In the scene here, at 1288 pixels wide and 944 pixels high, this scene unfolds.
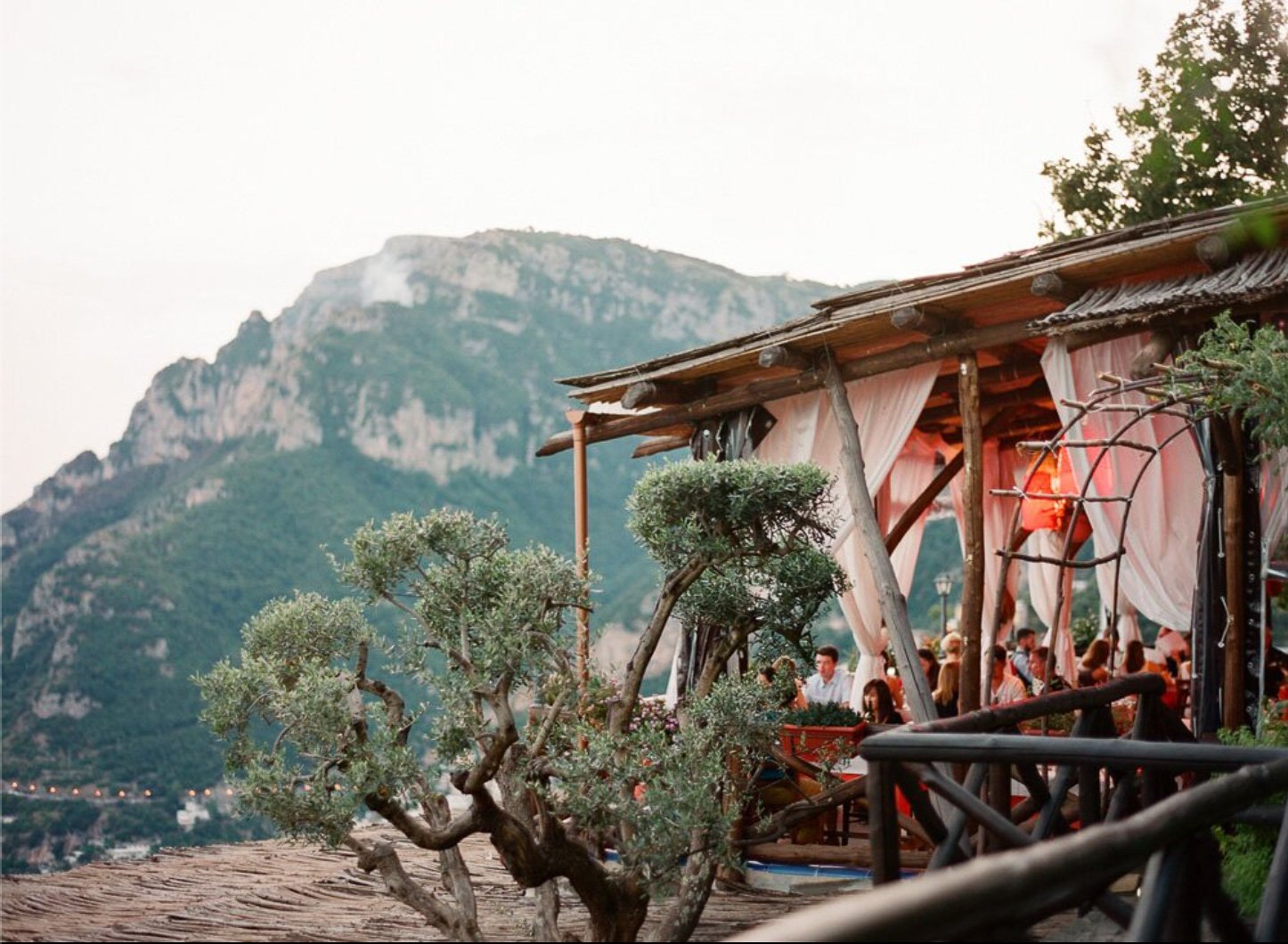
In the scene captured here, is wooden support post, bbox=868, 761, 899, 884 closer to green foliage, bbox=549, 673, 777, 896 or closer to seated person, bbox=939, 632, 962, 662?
green foliage, bbox=549, 673, 777, 896

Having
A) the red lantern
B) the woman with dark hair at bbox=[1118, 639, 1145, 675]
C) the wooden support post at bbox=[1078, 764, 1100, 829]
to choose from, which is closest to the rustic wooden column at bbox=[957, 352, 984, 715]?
the red lantern

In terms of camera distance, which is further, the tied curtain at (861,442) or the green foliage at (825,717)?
the tied curtain at (861,442)

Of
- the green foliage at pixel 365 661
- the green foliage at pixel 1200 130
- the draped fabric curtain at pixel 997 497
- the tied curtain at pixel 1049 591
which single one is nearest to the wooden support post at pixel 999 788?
the green foliage at pixel 365 661

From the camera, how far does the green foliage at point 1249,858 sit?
442 cm

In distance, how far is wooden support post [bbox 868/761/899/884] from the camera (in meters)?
3.20

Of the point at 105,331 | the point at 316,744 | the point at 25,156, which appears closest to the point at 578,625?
the point at 316,744

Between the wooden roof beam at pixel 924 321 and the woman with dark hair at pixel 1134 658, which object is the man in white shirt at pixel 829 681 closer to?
the woman with dark hair at pixel 1134 658

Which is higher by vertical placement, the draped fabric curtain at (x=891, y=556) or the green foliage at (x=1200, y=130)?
the green foliage at (x=1200, y=130)

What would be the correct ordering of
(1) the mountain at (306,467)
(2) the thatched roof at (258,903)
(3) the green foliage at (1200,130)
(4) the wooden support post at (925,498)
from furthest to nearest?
(1) the mountain at (306,467) < (3) the green foliage at (1200,130) < (4) the wooden support post at (925,498) < (2) the thatched roof at (258,903)

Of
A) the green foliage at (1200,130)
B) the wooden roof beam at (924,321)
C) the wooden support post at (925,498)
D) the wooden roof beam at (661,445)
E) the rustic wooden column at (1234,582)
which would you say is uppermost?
the green foliage at (1200,130)

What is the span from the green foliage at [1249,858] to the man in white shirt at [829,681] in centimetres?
399

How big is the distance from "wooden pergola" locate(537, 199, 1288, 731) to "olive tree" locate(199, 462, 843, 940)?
172cm

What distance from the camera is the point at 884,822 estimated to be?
320 centimetres

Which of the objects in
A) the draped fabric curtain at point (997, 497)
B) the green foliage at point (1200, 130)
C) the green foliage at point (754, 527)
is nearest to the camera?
the green foliage at point (754, 527)
